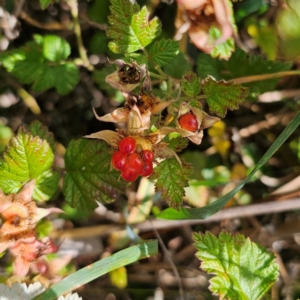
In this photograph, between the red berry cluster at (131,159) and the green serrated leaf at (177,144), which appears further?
the green serrated leaf at (177,144)

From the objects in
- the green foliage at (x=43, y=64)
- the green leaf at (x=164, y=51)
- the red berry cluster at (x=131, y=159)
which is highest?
the green leaf at (x=164, y=51)

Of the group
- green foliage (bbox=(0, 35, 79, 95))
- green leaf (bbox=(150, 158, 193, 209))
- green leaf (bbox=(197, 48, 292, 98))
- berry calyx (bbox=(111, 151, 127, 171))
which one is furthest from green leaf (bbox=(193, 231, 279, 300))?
green foliage (bbox=(0, 35, 79, 95))

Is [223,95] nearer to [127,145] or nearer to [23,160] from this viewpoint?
[127,145]

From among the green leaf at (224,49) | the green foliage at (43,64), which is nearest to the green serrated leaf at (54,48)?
the green foliage at (43,64)

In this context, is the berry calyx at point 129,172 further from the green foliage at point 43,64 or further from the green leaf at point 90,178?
the green foliage at point 43,64

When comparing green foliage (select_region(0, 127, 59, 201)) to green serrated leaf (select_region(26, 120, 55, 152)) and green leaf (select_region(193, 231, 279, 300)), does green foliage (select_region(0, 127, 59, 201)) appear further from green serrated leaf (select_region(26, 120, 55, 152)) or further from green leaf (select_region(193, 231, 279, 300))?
green leaf (select_region(193, 231, 279, 300))

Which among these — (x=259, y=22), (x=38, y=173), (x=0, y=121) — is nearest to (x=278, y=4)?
(x=259, y=22)
